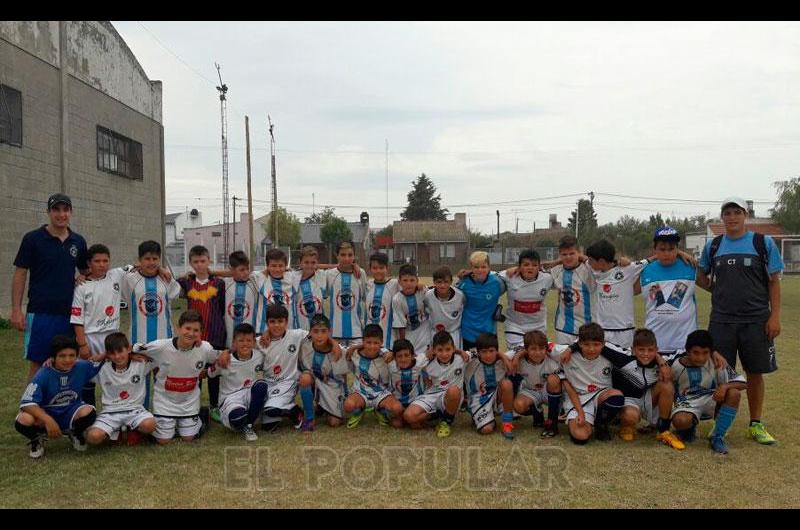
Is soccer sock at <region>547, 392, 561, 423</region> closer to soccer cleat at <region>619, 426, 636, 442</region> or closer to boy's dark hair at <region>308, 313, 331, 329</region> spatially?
soccer cleat at <region>619, 426, 636, 442</region>

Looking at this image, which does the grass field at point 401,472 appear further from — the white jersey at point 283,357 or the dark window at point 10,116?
the dark window at point 10,116

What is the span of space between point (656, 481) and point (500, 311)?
87.2 inches

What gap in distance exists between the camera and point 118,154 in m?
15.7

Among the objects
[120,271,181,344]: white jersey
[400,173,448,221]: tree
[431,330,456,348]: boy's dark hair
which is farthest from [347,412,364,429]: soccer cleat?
[400,173,448,221]: tree

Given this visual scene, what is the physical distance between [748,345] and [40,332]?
5599 millimetres

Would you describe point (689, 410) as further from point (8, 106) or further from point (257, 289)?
point (8, 106)

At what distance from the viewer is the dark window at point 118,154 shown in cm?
1485

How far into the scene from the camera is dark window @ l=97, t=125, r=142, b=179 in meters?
14.8

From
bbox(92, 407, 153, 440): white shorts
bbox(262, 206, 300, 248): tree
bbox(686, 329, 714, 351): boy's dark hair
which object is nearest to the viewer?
bbox(92, 407, 153, 440): white shorts

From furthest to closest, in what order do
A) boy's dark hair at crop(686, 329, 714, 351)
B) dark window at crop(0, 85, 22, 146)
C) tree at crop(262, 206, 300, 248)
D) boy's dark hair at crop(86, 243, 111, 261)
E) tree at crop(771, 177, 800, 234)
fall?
tree at crop(262, 206, 300, 248) → tree at crop(771, 177, 800, 234) → dark window at crop(0, 85, 22, 146) → boy's dark hair at crop(86, 243, 111, 261) → boy's dark hair at crop(686, 329, 714, 351)

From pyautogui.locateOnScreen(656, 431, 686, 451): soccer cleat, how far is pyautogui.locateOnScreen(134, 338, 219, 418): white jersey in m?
3.67

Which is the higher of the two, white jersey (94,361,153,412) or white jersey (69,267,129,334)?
white jersey (69,267,129,334)

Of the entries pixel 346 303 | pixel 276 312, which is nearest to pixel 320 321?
pixel 276 312

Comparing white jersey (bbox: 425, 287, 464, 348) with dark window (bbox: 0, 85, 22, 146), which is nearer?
white jersey (bbox: 425, 287, 464, 348)
